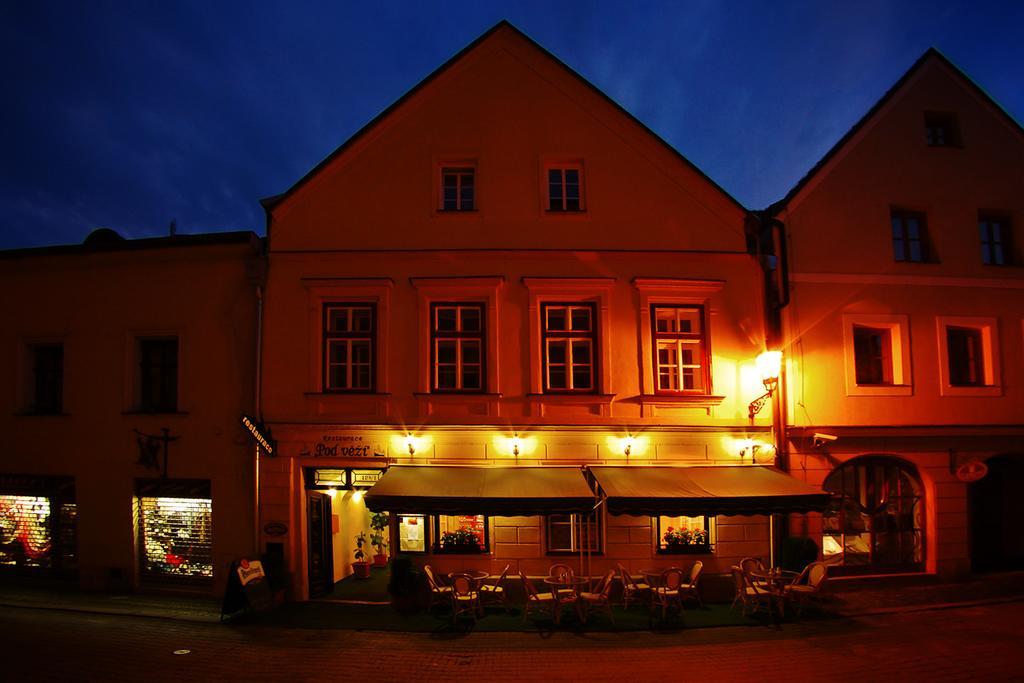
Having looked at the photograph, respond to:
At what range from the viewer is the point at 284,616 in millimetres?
11469

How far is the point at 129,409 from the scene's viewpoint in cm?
1340

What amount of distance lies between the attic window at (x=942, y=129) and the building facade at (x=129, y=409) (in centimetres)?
1598

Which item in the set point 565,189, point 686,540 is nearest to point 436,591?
point 686,540

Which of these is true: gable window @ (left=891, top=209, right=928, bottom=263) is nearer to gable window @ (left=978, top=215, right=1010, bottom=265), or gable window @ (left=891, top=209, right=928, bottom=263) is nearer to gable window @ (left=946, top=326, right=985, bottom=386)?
gable window @ (left=978, top=215, right=1010, bottom=265)

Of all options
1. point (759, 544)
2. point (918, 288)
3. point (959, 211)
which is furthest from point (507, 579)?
point (959, 211)

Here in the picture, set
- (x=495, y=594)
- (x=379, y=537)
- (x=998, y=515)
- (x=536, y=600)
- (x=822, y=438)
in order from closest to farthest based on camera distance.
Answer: (x=536, y=600)
(x=495, y=594)
(x=822, y=438)
(x=998, y=515)
(x=379, y=537)

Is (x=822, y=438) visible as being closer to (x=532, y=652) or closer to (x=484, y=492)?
(x=484, y=492)

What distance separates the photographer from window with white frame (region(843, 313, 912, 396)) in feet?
42.5

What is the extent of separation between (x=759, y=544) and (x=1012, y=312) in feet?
27.0

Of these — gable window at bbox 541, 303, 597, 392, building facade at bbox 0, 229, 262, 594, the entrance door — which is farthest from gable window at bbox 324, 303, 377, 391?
gable window at bbox 541, 303, 597, 392

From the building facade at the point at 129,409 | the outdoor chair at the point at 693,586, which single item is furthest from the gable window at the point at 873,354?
the building facade at the point at 129,409

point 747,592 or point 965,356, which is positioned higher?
point 965,356

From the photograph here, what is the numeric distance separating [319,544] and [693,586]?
796 cm

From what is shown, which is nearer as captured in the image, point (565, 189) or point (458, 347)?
point (458, 347)
